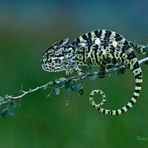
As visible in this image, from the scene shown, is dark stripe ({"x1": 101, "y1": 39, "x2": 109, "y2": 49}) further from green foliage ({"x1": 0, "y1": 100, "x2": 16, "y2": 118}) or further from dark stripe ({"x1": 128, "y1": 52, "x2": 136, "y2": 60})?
green foliage ({"x1": 0, "y1": 100, "x2": 16, "y2": 118})

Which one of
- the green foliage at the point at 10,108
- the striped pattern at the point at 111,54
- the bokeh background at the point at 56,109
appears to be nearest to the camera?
the striped pattern at the point at 111,54

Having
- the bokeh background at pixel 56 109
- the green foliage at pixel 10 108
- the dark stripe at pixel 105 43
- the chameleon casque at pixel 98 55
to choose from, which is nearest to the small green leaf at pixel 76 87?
the chameleon casque at pixel 98 55

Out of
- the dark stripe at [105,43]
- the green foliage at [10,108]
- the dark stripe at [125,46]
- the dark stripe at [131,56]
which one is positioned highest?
the dark stripe at [105,43]

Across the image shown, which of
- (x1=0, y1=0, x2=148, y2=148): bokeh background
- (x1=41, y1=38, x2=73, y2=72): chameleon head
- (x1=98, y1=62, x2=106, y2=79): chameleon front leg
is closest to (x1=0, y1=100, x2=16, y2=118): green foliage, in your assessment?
(x1=41, y1=38, x2=73, y2=72): chameleon head

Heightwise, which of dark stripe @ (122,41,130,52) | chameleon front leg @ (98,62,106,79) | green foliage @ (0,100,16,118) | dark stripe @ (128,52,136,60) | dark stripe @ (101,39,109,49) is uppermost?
dark stripe @ (101,39,109,49)

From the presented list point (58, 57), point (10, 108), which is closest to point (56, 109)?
point (10, 108)

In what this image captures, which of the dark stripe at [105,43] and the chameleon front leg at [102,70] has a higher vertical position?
the dark stripe at [105,43]

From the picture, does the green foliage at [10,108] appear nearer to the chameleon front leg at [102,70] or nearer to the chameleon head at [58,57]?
the chameleon head at [58,57]
